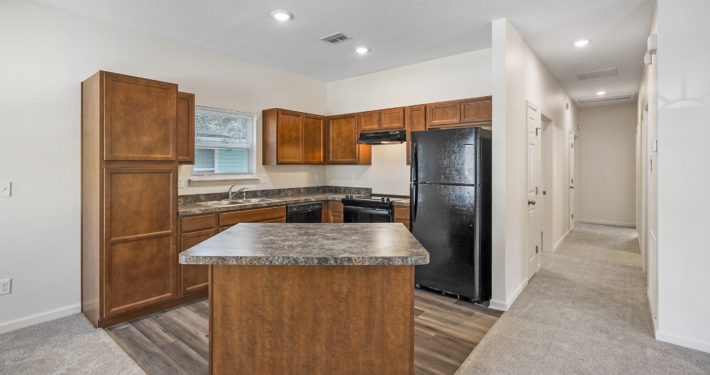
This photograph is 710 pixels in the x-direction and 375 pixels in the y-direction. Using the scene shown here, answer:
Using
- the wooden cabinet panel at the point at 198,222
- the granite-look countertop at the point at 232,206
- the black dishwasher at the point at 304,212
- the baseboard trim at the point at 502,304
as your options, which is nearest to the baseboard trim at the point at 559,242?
the baseboard trim at the point at 502,304

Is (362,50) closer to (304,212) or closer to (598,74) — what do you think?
(304,212)

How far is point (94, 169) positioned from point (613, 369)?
4033mm

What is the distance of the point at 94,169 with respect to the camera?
293 cm

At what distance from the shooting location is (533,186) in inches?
169

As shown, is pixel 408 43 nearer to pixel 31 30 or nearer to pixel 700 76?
pixel 700 76

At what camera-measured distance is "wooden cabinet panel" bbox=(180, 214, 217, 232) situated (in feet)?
11.1

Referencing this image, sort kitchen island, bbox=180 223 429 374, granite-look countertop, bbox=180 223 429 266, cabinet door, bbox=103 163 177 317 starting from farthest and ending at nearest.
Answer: cabinet door, bbox=103 163 177 317, kitchen island, bbox=180 223 429 374, granite-look countertop, bbox=180 223 429 266

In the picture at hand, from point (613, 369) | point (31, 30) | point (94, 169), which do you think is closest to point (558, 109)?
point (613, 369)

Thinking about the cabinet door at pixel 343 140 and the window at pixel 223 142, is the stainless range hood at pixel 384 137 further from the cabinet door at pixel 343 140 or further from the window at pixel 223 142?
the window at pixel 223 142

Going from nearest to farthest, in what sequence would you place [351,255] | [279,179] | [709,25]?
[351,255], [709,25], [279,179]

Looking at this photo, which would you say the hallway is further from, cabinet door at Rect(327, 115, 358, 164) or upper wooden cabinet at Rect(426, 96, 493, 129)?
cabinet door at Rect(327, 115, 358, 164)

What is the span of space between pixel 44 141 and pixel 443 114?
3834 millimetres

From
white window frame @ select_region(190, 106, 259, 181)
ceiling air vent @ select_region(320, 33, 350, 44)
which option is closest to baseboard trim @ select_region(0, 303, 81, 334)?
white window frame @ select_region(190, 106, 259, 181)

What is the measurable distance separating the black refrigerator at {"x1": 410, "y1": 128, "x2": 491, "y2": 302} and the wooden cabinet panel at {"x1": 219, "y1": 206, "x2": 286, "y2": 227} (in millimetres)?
1545
